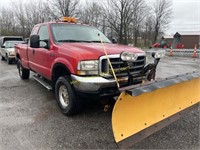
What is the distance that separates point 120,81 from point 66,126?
1330 millimetres

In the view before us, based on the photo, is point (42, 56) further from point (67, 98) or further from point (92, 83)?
point (92, 83)

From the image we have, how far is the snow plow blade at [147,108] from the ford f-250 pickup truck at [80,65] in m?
0.59

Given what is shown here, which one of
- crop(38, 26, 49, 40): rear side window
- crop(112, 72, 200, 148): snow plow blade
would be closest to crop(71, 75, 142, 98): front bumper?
A: crop(112, 72, 200, 148): snow plow blade

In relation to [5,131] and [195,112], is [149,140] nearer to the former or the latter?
[195,112]

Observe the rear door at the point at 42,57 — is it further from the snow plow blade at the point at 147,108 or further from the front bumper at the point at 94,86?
the snow plow blade at the point at 147,108

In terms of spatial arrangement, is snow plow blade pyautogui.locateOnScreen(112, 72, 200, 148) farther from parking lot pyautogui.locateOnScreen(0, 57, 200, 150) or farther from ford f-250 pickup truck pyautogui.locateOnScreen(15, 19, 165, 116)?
ford f-250 pickup truck pyautogui.locateOnScreen(15, 19, 165, 116)

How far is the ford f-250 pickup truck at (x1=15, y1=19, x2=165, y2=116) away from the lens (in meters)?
3.60

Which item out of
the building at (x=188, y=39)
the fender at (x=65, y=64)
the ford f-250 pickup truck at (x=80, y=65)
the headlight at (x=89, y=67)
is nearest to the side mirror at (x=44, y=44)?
the ford f-250 pickup truck at (x=80, y=65)

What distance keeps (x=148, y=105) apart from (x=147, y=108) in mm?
53

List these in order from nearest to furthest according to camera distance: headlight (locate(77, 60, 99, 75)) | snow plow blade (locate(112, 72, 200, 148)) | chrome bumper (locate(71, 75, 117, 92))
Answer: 1. snow plow blade (locate(112, 72, 200, 148))
2. chrome bumper (locate(71, 75, 117, 92))
3. headlight (locate(77, 60, 99, 75))

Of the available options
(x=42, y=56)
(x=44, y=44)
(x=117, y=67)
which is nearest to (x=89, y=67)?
(x=117, y=67)

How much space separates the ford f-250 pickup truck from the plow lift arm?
0.51 ft

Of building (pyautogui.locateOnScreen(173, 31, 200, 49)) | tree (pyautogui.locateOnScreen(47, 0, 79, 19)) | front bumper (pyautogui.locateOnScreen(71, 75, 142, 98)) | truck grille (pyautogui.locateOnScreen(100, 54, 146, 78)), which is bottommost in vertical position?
front bumper (pyautogui.locateOnScreen(71, 75, 142, 98))

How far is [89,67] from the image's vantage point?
11.9ft
